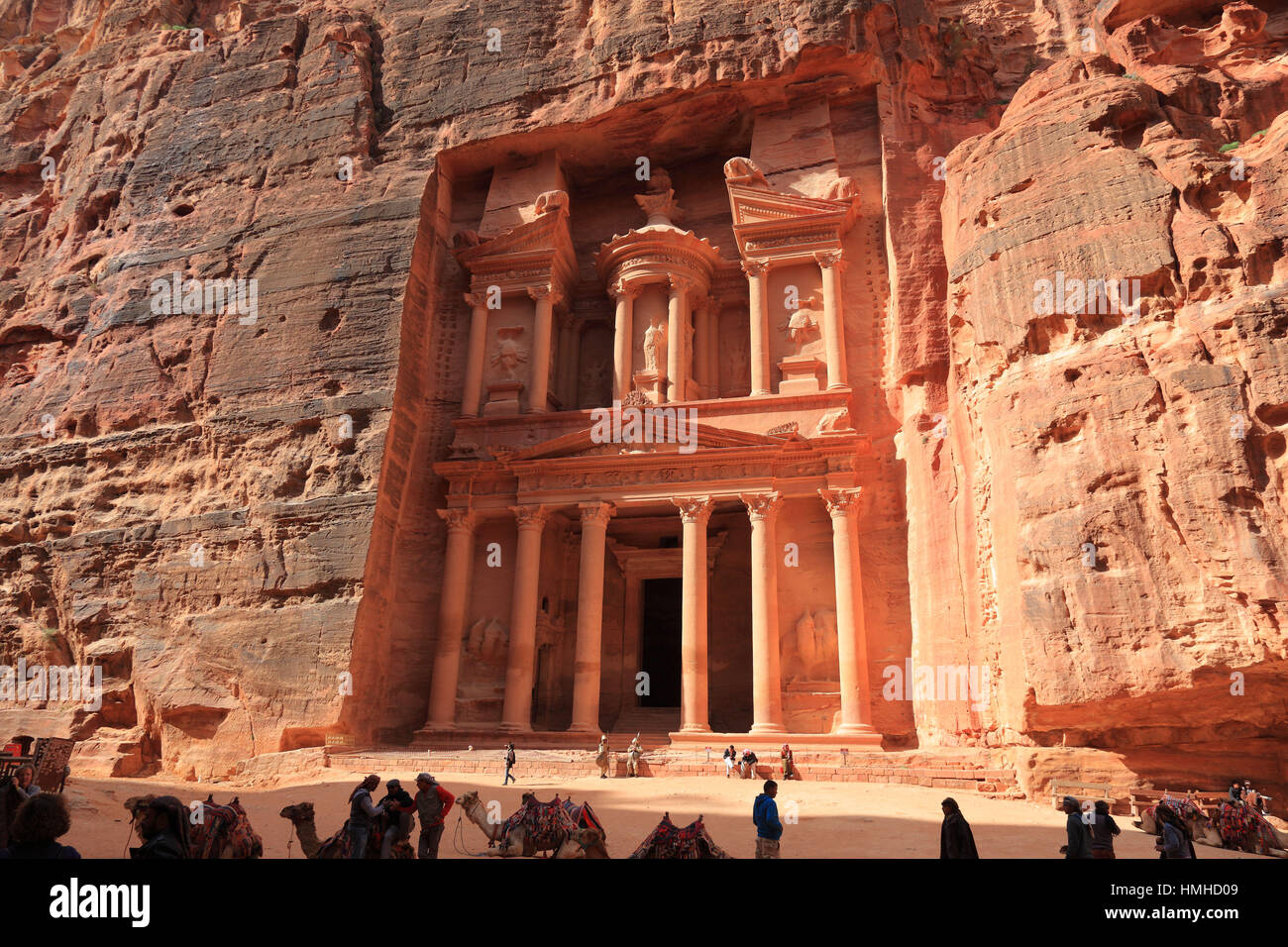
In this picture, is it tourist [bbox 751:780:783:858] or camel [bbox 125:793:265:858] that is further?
tourist [bbox 751:780:783:858]

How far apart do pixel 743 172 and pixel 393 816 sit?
66.1 feet

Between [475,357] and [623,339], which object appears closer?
[623,339]

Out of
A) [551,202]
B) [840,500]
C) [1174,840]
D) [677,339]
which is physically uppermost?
[551,202]

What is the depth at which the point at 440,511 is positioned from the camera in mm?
22344

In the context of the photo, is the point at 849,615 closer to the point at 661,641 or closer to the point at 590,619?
the point at 590,619

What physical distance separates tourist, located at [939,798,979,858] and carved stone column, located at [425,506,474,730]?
49.7 feet

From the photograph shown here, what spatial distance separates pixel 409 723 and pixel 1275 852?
1710 cm

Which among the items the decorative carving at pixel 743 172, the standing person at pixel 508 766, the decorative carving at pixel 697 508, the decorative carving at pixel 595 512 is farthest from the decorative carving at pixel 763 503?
the decorative carving at pixel 743 172

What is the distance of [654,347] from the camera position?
2384 cm

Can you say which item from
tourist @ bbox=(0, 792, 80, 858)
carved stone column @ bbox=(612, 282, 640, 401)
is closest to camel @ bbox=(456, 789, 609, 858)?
tourist @ bbox=(0, 792, 80, 858)

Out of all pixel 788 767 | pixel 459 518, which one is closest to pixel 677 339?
pixel 459 518

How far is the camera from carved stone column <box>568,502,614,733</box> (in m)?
20.1

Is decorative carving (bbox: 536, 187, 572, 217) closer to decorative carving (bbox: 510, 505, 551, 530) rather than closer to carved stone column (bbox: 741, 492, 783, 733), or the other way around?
decorative carving (bbox: 510, 505, 551, 530)
